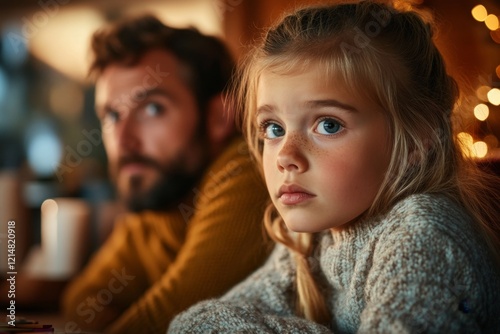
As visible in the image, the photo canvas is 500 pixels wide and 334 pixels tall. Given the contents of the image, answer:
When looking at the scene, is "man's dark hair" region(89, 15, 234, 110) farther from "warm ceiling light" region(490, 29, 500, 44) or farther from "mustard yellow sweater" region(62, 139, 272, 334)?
"warm ceiling light" region(490, 29, 500, 44)

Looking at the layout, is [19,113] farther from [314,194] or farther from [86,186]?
[314,194]

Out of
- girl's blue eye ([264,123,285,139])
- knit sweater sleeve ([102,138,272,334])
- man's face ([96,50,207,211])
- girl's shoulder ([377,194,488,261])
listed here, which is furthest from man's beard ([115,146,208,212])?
girl's shoulder ([377,194,488,261])

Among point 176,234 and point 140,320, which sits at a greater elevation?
point 176,234

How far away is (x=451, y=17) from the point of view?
3.60 feet

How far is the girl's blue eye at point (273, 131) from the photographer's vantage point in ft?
2.63

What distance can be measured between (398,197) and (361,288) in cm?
12

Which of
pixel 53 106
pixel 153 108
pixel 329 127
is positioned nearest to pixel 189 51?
pixel 153 108

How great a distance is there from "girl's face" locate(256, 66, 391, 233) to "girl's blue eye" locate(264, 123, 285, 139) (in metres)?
0.03

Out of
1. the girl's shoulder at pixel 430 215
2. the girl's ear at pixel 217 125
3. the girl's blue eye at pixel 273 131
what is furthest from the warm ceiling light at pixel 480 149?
the girl's ear at pixel 217 125

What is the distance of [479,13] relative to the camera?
1083 mm

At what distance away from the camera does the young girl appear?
0.71 metres

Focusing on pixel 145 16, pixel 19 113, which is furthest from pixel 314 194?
pixel 19 113

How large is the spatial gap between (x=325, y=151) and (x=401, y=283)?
0.19 metres

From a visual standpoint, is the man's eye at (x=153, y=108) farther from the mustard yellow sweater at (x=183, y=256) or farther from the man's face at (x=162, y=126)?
the mustard yellow sweater at (x=183, y=256)
